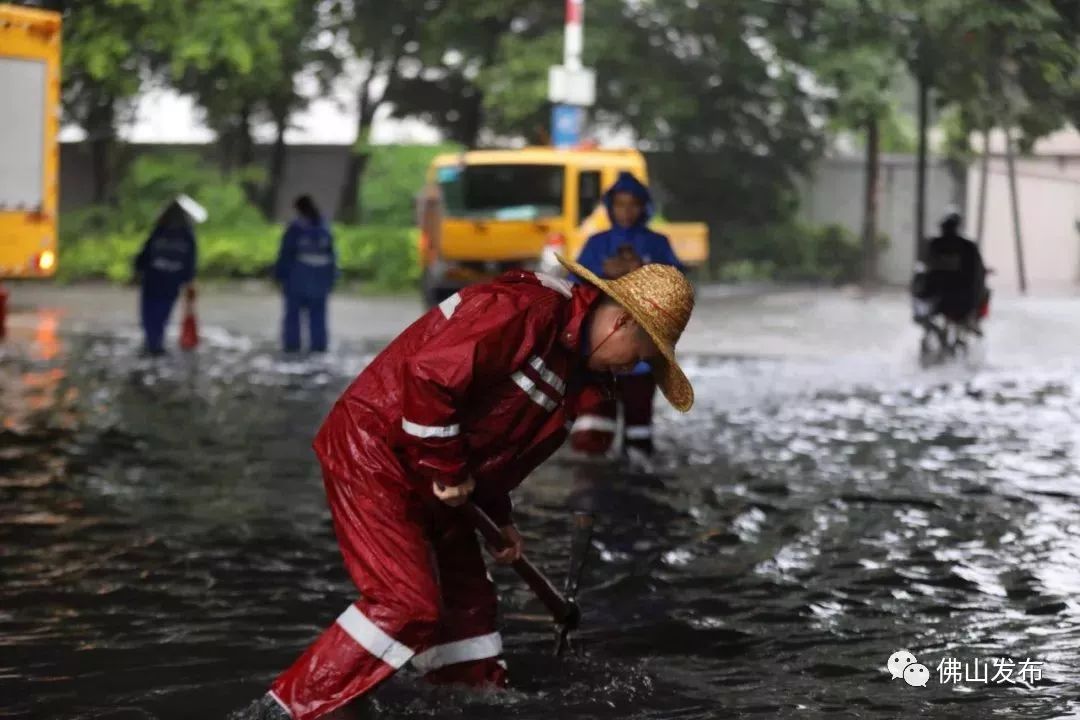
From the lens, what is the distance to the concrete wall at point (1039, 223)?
28234 millimetres

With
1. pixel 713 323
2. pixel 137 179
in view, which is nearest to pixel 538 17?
pixel 137 179

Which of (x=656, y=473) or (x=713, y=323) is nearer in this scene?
(x=656, y=473)

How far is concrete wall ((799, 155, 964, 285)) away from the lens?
1382 inches

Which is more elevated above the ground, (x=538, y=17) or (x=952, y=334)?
(x=538, y=17)

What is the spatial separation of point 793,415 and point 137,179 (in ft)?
68.2

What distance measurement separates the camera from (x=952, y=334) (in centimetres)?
2003

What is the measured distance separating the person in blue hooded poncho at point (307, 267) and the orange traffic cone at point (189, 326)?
87 cm

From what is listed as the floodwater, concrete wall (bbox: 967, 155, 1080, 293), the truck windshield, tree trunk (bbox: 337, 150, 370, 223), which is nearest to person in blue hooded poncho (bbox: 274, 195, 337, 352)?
the floodwater

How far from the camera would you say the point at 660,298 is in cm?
496

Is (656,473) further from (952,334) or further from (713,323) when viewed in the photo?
(713,323)

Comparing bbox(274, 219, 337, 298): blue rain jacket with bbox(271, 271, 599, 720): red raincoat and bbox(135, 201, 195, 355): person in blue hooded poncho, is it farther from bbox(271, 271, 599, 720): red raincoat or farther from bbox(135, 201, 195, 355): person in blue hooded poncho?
bbox(271, 271, 599, 720): red raincoat

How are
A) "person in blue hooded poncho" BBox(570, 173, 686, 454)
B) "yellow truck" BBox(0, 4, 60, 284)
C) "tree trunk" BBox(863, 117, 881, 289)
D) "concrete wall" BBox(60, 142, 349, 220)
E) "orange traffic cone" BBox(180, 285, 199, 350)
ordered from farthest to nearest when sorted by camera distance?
"concrete wall" BBox(60, 142, 349, 220) < "tree trunk" BBox(863, 117, 881, 289) < "orange traffic cone" BBox(180, 285, 199, 350) < "yellow truck" BBox(0, 4, 60, 284) < "person in blue hooded poncho" BBox(570, 173, 686, 454)

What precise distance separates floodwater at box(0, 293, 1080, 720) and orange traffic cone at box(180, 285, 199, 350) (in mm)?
3512

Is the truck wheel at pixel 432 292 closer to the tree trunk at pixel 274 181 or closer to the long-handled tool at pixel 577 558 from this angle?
the tree trunk at pixel 274 181
